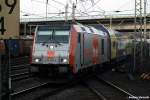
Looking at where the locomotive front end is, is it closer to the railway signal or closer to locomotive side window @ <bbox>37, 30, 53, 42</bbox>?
locomotive side window @ <bbox>37, 30, 53, 42</bbox>

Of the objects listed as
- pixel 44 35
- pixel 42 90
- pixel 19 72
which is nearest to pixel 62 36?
pixel 44 35

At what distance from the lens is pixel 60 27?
1816 cm

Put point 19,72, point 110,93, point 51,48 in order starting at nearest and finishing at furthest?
1. point 110,93
2. point 51,48
3. point 19,72

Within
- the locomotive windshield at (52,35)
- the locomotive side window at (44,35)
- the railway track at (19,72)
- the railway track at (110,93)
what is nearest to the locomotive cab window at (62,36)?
the locomotive windshield at (52,35)

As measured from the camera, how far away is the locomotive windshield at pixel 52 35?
1795 cm

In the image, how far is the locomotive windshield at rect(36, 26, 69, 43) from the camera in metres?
18.0

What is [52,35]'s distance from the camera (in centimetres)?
1808

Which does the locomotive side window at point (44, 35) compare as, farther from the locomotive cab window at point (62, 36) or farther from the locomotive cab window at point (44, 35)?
the locomotive cab window at point (62, 36)

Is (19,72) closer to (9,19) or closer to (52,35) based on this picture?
(52,35)

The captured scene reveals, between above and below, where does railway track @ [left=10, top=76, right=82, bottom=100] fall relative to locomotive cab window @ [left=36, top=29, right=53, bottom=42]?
below

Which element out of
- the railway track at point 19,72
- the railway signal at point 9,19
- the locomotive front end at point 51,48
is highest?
the railway signal at point 9,19

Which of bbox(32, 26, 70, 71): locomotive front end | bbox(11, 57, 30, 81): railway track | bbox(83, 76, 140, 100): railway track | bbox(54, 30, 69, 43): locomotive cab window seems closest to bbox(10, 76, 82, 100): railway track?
bbox(32, 26, 70, 71): locomotive front end

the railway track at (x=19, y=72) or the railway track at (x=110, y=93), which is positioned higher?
the railway track at (x=110, y=93)

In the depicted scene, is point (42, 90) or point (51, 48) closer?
point (42, 90)
